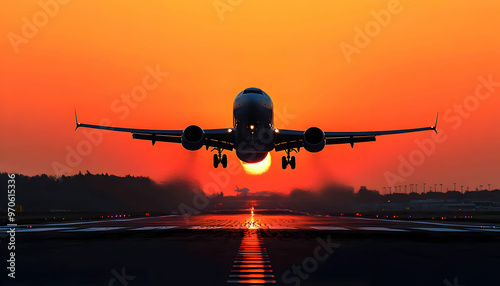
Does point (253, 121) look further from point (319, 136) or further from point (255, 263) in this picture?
point (255, 263)

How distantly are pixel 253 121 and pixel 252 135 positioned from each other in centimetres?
212

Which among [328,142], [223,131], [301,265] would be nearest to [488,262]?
[301,265]

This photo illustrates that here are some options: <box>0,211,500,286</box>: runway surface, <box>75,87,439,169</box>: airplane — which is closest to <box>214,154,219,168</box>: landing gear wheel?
<box>75,87,439,169</box>: airplane

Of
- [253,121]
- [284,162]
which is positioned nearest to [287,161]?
[284,162]

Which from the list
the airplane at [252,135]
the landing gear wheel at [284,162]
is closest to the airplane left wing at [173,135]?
the airplane at [252,135]

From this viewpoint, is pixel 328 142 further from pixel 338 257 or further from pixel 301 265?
pixel 301 265

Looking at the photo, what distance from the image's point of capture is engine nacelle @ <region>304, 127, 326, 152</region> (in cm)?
4156

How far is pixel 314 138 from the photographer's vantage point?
41812 millimetres

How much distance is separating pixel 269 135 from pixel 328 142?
39.5ft

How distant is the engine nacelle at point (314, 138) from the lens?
4156cm

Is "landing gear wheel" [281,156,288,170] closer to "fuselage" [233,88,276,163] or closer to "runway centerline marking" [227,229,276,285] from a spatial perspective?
"fuselage" [233,88,276,163]

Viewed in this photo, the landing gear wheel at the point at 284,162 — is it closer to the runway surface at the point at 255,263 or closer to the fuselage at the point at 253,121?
the fuselage at the point at 253,121

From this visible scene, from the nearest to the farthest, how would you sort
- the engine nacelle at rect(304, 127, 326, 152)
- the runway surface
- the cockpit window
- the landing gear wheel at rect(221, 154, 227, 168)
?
the runway surface, the engine nacelle at rect(304, 127, 326, 152), the cockpit window, the landing gear wheel at rect(221, 154, 227, 168)

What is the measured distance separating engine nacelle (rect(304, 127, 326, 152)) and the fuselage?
10.5 ft
